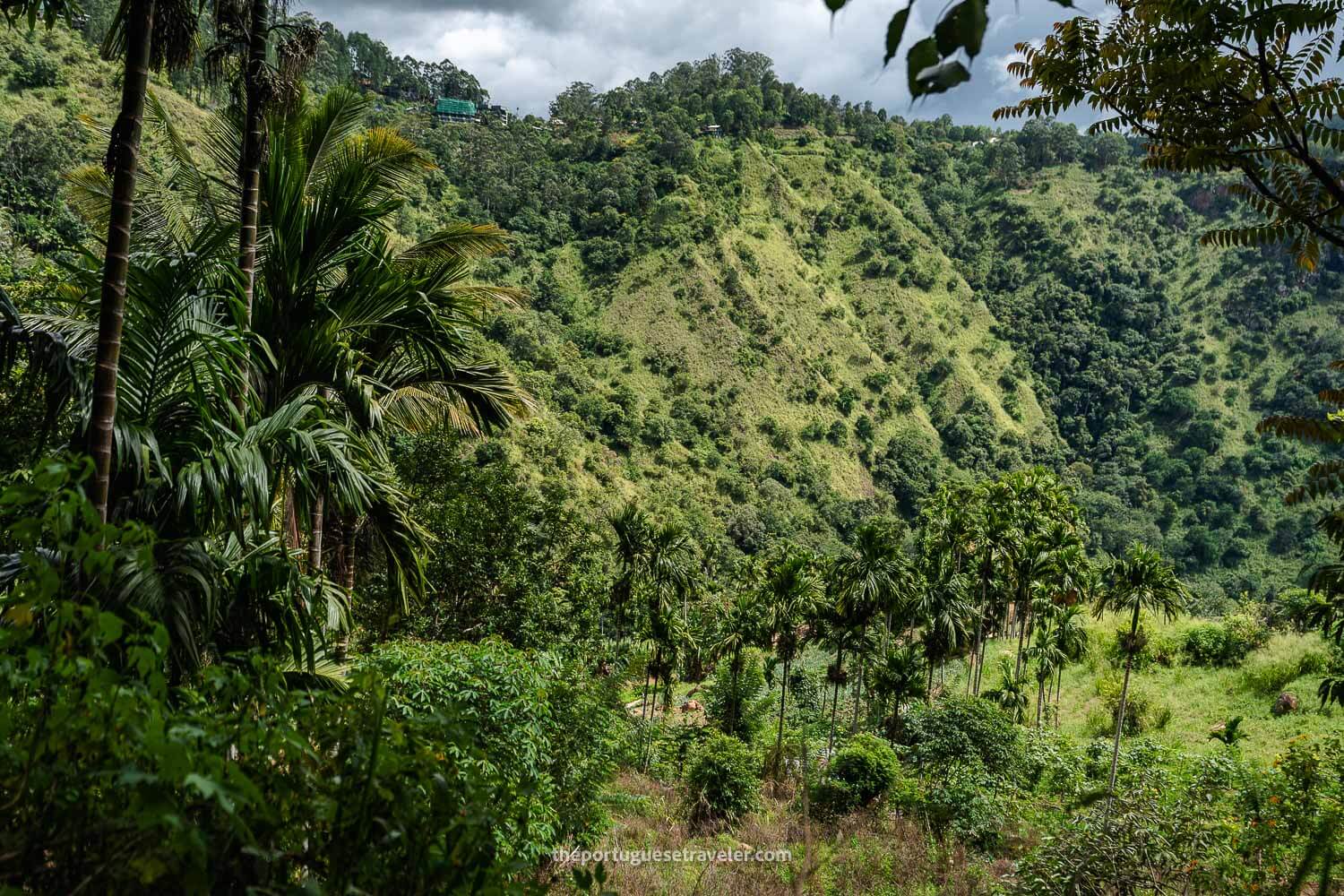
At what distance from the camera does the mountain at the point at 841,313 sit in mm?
64750

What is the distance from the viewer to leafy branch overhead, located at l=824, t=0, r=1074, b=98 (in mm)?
1146

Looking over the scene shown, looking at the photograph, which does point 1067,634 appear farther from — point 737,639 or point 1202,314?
point 1202,314

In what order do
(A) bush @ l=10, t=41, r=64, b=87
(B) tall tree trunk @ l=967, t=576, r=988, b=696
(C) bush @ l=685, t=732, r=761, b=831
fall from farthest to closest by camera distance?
(A) bush @ l=10, t=41, r=64, b=87 → (B) tall tree trunk @ l=967, t=576, r=988, b=696 → (C) bush @ l=685, t=732, r=761, b=831

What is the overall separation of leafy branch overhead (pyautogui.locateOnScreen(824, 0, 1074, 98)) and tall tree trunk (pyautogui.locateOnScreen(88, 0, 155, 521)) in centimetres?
387

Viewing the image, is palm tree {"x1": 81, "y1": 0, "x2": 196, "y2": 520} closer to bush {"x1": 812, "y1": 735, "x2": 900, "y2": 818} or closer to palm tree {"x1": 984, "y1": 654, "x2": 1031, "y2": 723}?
bush {"x1": 812, "y1": 735, "x2": 900, "y2": 818}

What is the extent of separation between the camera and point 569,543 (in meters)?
21.1

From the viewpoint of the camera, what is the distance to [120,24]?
176 inches

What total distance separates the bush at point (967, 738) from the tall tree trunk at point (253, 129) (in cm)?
2107

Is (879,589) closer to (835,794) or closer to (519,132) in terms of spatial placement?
(835,794)

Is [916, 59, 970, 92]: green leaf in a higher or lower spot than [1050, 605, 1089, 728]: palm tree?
higher

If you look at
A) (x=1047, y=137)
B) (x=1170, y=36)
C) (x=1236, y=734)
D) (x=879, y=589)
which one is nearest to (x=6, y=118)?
(x=879, y=589)

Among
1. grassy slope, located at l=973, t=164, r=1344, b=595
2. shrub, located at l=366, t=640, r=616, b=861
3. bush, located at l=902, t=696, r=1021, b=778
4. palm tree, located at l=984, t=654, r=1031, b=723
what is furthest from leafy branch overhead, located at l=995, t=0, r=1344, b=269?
grassy slope, located at l=973, t=164, r=1344, b=595

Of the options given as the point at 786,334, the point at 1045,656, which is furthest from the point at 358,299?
the point at 786,334

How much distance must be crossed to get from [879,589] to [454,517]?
16.3m
